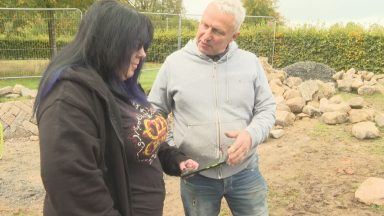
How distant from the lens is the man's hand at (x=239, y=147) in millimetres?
2293

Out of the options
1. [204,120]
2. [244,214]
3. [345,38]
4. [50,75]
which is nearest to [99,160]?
[50,75]

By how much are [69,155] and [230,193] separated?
1.35 meters

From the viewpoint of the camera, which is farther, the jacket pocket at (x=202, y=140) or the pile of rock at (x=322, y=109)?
the pile of rock at (x=322, y=109)

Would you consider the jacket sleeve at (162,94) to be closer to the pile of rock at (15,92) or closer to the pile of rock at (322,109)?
the pile of rock at (322,109)

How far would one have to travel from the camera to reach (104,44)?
61.8 inches

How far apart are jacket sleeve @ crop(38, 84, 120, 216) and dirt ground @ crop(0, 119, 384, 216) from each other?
2.87 m

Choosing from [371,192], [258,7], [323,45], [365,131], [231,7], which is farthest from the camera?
[258,7]

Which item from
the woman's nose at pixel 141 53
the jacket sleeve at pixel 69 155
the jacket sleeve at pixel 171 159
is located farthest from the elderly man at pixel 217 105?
the jacket sleeve at pixel 69 155

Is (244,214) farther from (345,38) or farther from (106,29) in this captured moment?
(345,38)

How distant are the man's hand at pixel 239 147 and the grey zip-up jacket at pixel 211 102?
0.09 metres

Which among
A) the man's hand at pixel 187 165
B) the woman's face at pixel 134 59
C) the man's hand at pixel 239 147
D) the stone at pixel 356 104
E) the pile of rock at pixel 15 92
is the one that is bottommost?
the pile of rock at pixel 15 92

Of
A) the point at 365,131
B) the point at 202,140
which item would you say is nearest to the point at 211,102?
the point at 202,140

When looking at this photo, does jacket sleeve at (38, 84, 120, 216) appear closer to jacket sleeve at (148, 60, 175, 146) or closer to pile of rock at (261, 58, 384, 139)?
jacket sleeve at (148, 60, 175, 146)

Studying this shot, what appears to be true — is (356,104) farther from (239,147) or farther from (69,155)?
(69,155)
